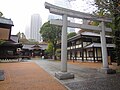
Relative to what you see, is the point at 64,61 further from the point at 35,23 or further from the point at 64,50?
the point at 35,23

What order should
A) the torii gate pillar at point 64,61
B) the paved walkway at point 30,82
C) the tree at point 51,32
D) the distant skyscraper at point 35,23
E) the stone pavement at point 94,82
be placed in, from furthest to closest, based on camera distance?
the distant skyscraper at point 35,23
the tree at point 51,32
the torii gate pillar at point 64,61
the paved walkway at point 30,82
the stone pavement at point 94,82

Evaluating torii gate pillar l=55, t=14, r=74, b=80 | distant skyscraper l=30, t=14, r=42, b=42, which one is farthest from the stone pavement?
distant skyscraper l=30, t=14, r=42, b=42

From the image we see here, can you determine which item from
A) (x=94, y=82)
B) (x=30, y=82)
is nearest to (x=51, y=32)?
(x=30, y=82)

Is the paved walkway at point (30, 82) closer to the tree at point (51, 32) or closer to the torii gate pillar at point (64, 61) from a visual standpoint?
the torii gate pillar at point (64, 61)

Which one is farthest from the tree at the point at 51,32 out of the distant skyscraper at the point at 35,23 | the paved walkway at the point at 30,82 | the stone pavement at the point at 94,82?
the distant skyscraper at the point at 35,23

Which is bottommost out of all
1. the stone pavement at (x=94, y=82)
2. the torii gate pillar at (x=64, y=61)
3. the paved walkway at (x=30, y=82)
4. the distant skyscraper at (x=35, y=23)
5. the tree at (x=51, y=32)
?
the paved walkway at (x=30, y=82)

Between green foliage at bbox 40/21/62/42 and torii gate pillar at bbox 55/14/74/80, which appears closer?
torii gate pillar at bbox 55/14/74/80

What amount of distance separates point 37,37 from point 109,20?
91.2 metres

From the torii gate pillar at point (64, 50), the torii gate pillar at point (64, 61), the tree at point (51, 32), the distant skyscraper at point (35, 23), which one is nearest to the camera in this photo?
the torii gate pillar at point (64, 61)

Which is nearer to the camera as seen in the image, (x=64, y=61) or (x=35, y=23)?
(x=64, y=61)

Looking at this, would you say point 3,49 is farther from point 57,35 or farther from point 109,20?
point 109,20

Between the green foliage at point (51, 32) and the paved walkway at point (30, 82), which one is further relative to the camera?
the green foliage at point (51, 32)

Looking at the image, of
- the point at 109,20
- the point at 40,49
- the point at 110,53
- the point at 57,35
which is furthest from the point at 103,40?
the point at 40,49

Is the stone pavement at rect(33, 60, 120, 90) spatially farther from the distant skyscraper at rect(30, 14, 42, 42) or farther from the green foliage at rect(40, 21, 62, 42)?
the distant skyscraper at rect(30, 14, 42, 42)
